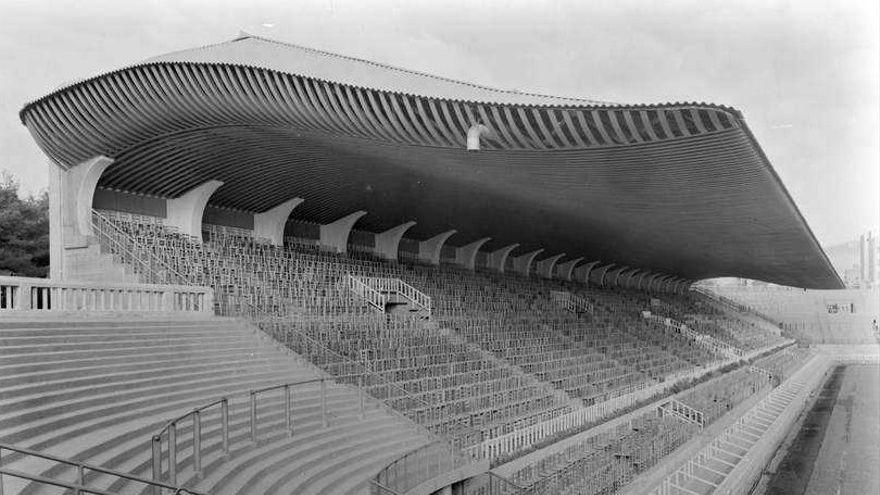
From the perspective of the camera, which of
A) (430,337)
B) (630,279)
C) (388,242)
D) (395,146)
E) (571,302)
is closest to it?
(395,146)

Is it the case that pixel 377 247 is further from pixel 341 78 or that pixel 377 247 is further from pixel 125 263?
pixel 341 78

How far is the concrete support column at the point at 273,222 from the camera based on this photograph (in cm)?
2736

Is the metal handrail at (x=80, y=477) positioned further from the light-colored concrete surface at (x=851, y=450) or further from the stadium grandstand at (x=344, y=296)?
the light-colored concrete surface at (x=851, y=450)

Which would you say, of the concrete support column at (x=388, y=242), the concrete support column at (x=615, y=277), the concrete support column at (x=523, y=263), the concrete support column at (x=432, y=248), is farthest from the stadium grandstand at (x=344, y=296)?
the concrete support column at (x=615, y=277)

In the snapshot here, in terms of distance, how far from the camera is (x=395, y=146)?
60.0 ft

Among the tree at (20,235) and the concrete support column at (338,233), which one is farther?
the tree at (20,235)

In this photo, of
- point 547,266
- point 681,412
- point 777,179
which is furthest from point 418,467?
point 547,266

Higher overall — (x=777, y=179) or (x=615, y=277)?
(x=777, y=179)

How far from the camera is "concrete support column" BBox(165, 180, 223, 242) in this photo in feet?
79.6

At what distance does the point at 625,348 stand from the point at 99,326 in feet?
75.7

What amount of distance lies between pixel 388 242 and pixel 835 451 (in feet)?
64.0

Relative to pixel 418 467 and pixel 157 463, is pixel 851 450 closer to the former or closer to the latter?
pixel 418 467

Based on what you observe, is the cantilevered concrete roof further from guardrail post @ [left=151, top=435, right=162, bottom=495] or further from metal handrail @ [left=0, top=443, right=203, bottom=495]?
metal handrail @ [left=0, top=443, right=203, bottom=495]

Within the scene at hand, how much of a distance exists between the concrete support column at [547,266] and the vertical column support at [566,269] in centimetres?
187
